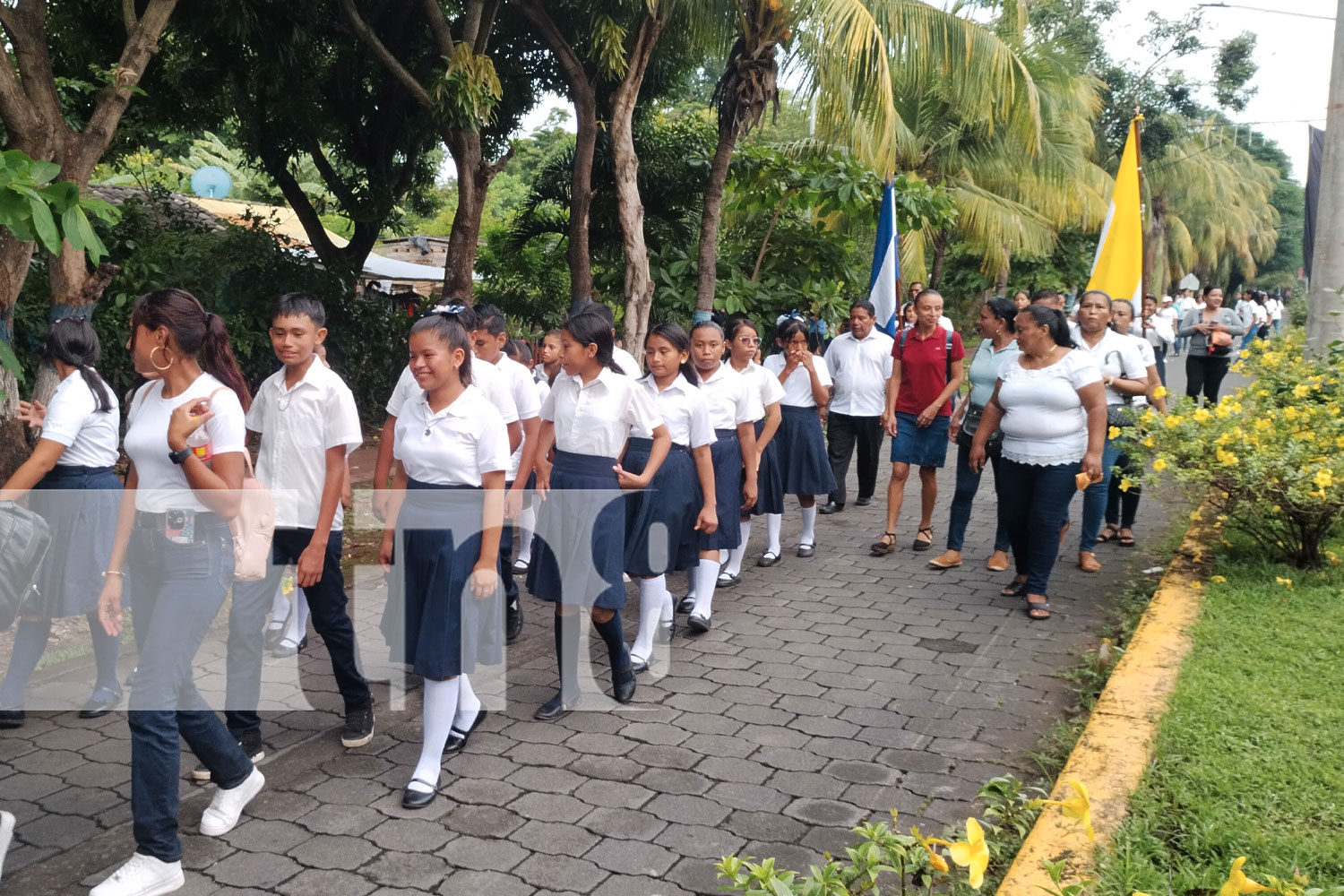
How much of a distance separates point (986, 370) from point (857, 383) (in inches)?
60.2

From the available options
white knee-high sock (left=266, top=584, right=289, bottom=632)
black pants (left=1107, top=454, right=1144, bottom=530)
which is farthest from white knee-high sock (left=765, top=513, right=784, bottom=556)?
white knee-high sock (left=266, top=584, right=289, bottom=632)

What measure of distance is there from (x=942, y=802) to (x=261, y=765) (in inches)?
96.9

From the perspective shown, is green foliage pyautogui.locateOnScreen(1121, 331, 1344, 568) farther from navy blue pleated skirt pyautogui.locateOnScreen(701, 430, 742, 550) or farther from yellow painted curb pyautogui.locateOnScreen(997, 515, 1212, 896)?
navy blue pleated skirt pyautogui.locateOnScreen(701, 430, 742, 550)

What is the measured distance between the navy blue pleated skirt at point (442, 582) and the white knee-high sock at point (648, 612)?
1275 mm

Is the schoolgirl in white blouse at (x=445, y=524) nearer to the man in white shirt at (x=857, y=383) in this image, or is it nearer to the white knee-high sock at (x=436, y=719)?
the white knee-high sock at (x=436, y=719)

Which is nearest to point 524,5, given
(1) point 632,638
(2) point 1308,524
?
(1) point 632,638

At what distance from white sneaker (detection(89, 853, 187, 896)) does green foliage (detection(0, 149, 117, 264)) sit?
175 centimetres

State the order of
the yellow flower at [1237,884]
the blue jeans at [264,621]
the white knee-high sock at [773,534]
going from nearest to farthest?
1. the yellow flower at [1237,884]
2. the blue jeans at [264,621]
3. the white knee-high sock at [773,534]

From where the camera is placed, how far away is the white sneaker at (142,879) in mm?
3289

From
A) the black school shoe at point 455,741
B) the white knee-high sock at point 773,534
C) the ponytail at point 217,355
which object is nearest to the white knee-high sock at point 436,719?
the black school shoe at point 455,741

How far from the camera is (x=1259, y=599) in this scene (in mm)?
5840

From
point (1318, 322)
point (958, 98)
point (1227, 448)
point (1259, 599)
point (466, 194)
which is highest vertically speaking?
point (958, 98)

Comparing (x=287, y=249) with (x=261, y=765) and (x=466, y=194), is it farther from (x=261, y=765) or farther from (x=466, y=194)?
(x=261, y=765)

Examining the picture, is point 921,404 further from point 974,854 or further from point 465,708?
point 974,854
